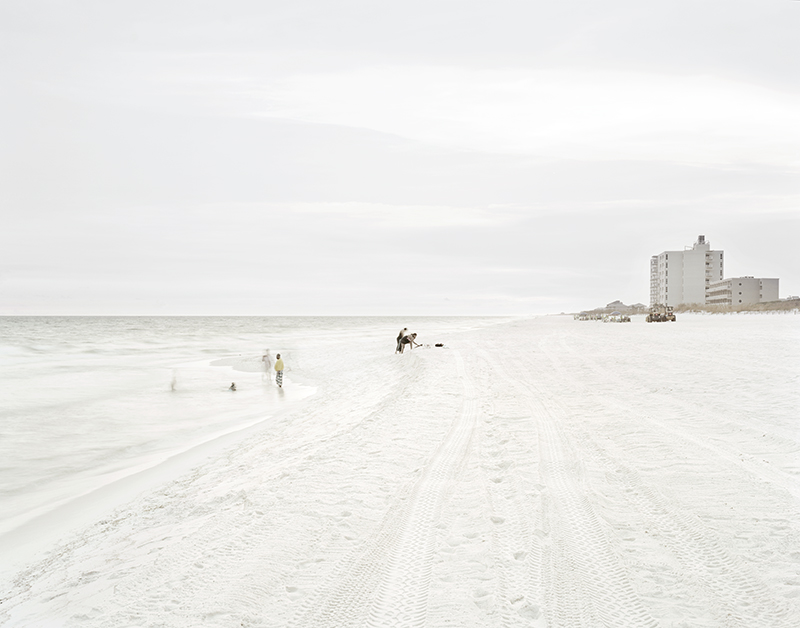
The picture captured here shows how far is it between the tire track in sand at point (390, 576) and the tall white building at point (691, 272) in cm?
13446

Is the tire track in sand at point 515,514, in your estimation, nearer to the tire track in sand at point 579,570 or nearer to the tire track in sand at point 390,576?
the tire track in sand at point 579,570

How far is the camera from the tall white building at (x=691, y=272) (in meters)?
121

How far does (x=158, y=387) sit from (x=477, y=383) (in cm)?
1356

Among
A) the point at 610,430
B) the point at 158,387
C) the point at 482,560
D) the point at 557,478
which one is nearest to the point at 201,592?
the point at 482,560

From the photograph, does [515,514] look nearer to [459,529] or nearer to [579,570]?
[459,529]

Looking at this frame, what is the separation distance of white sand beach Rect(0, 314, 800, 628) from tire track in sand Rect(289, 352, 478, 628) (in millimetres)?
17

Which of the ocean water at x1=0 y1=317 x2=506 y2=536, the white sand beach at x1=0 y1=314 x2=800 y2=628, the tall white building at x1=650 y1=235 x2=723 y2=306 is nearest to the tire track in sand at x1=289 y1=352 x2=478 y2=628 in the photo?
the white sand beach at x1=0 y1=314 x2=800 y2=628

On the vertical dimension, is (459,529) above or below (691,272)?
below

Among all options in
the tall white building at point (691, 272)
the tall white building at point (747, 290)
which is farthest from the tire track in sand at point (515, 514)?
the tall white building at point (691, 272)

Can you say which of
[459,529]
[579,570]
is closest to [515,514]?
[459,529]

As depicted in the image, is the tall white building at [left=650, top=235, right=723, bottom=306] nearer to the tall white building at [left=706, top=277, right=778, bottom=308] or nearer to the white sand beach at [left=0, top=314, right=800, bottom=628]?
the tall white building at [left=706, top=277, right=778, bottom=308]

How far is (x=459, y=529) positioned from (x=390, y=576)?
1.08 meters

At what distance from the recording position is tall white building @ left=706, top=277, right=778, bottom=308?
105625 mm

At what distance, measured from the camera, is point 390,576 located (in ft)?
13.1
